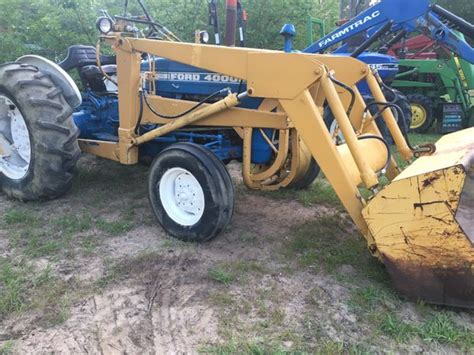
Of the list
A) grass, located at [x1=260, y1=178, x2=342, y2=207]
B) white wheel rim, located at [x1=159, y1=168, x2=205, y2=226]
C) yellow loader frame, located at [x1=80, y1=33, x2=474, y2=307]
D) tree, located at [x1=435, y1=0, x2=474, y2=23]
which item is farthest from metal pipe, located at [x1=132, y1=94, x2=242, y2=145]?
tree, located at [x1=435, y1=0, x2=474, y2=23]

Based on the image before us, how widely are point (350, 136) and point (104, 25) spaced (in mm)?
2365

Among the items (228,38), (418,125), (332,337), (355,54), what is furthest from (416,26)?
(332,337)

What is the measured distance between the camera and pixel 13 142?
468 centimetres

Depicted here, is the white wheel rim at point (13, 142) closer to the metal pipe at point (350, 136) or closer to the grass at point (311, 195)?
the grass at point (311, 195)

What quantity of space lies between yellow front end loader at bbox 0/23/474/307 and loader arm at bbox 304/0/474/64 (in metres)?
2.43

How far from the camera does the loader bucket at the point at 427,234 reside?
261cm

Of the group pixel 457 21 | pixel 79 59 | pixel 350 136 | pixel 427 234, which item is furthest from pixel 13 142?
pixel 457 21

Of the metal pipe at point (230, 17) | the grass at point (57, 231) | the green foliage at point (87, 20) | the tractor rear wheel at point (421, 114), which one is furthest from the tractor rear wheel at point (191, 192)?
the tractor rear wheel at point (421, 114)

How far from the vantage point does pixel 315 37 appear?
967 cm

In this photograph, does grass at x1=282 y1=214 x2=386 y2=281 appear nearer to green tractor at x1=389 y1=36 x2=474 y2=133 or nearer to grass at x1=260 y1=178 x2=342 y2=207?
grass at x1=260 y1=178 x2=342 y2=207

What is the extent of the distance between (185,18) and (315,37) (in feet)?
8.89

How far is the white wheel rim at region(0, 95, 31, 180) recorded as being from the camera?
4.56 meters

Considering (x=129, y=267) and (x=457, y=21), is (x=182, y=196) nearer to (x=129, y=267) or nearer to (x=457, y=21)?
(x=129, y=267)

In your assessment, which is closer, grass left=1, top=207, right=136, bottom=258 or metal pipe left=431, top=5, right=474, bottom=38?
grass left=1, top=207, right=136, bottom=258
